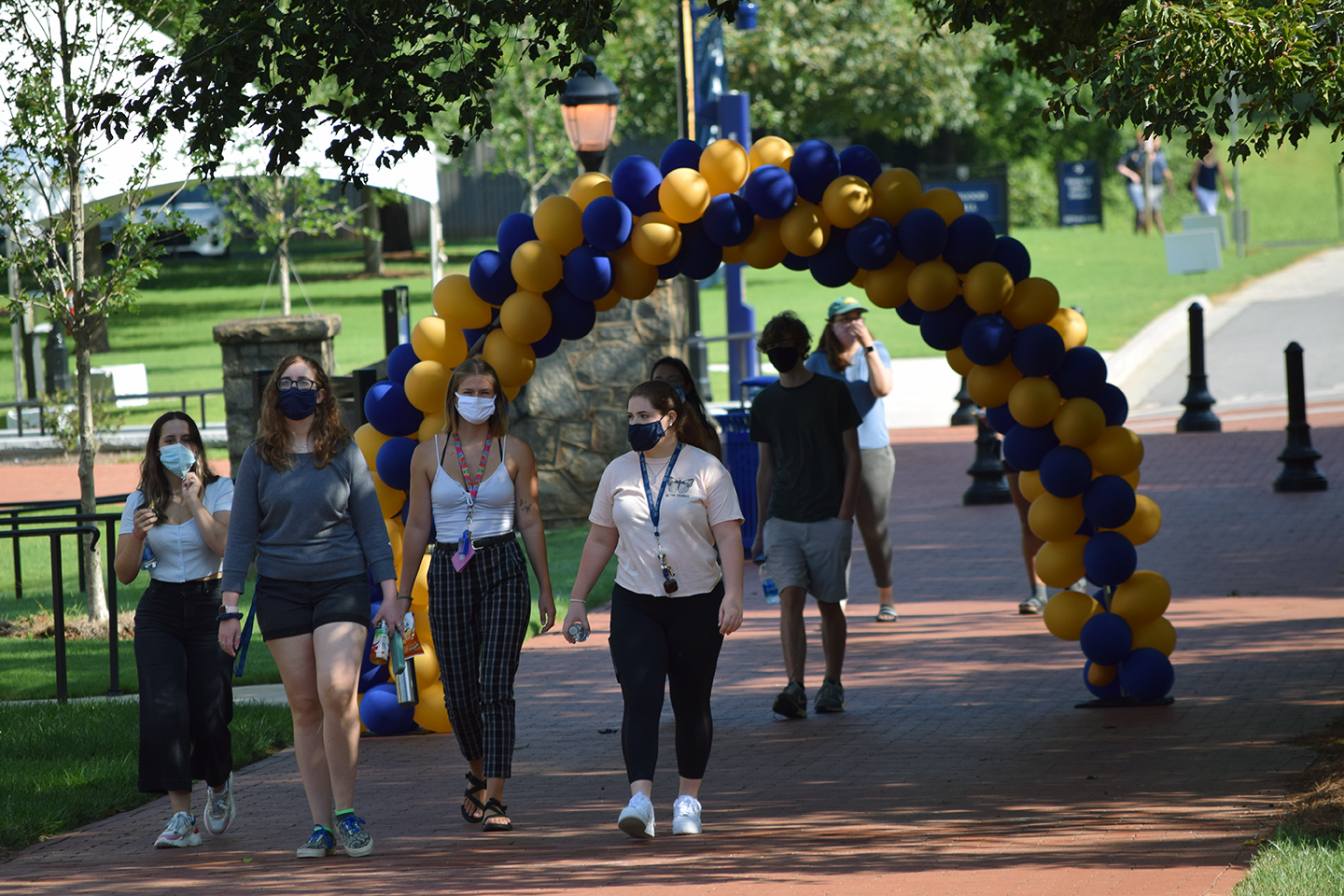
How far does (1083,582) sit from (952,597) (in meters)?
1.06

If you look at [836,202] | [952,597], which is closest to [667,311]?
[952,597]

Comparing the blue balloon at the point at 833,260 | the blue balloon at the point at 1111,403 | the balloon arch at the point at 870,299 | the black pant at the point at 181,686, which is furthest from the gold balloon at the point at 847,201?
Result: the black pant at the point at 181,686

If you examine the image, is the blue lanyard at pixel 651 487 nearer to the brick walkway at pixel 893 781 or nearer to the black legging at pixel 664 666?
the black legging at pixel 664 666

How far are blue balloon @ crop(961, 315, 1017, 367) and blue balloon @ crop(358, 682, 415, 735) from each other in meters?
3.43

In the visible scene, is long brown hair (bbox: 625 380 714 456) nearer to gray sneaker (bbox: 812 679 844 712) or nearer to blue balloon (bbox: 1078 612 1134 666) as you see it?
gray sneaker (bbox: 812 679 844 712)

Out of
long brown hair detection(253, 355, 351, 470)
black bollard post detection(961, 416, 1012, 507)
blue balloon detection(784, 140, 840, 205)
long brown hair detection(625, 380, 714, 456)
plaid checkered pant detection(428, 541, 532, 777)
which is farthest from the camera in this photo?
black bollard post detection(961, 416, 1012, 507)

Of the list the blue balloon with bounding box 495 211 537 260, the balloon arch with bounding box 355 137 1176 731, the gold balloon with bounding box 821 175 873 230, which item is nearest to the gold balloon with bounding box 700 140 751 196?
the balloon arch with bounding box 355 137 1176 731

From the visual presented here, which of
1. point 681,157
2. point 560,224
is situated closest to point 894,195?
point 681,157

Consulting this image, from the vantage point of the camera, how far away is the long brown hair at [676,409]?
230 inches

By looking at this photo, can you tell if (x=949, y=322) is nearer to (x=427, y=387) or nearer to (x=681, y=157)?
(x=681, y=157)

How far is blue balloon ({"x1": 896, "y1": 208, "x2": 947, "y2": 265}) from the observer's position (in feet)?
23.9

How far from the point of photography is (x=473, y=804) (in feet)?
20.0

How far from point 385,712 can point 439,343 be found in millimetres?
1944

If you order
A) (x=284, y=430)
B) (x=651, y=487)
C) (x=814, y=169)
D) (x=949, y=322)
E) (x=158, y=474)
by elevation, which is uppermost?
(x=814, y=169)
